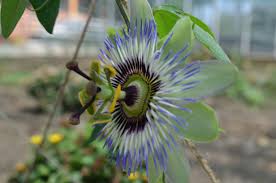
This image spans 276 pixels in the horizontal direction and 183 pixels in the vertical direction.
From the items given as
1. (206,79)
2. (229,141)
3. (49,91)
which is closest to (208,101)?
(229,141)

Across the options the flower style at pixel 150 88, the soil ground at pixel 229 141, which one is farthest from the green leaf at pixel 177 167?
the soil ground at pixel 229 141

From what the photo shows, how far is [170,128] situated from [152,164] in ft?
0.10

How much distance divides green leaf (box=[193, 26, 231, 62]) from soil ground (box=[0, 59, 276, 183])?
7.60 feet

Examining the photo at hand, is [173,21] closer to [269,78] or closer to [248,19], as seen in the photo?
[269,78]

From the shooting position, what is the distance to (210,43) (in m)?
0.36

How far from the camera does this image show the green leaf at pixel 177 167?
0.35 m

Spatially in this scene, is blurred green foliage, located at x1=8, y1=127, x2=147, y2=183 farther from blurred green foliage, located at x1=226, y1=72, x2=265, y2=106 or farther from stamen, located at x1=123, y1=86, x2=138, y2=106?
blurred green foliage, located at x1=226, y1=72, x2=265, y2=106

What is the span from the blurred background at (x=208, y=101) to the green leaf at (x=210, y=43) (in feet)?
0.32

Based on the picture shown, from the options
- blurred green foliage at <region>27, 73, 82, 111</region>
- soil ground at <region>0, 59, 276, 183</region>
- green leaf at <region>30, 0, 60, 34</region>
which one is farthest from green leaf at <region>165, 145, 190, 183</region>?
blurred green foliage at <region>27, 73, 82, 111</region>

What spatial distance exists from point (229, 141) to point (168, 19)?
147 inches

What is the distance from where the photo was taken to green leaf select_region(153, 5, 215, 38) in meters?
0.40

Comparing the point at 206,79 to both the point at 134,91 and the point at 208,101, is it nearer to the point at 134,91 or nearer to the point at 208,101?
the point at 134,91

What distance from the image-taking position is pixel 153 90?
0.39 m

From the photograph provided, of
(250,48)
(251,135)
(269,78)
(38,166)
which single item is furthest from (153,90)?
(250,48)
